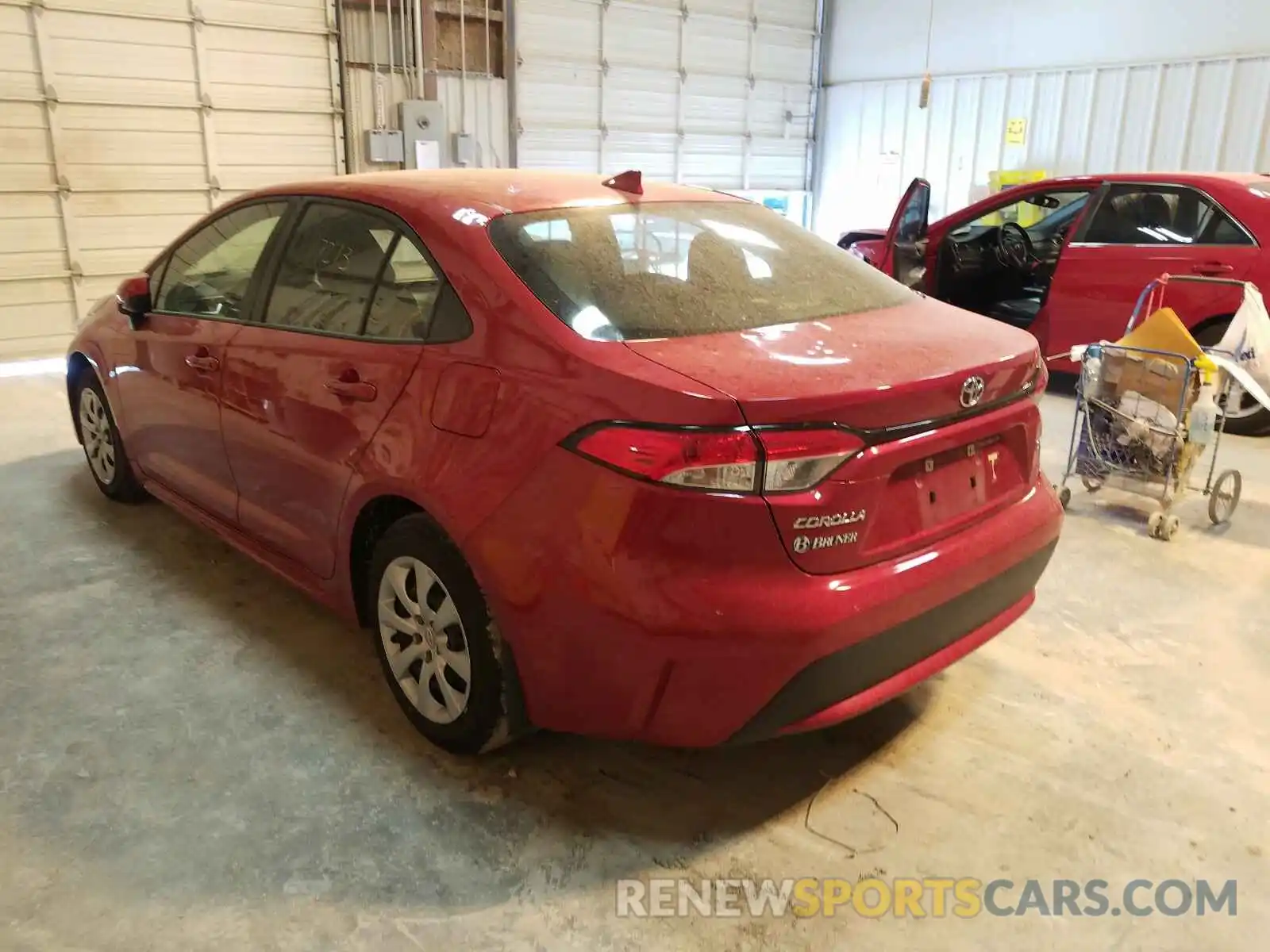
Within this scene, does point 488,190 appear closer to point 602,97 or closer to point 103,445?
point 103,445

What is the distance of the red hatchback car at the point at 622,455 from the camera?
1.86 meters

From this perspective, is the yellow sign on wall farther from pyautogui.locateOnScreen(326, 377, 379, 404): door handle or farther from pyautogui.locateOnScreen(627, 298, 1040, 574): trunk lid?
pyautogui.locateOnScreen(326, 377, 379, 404): door handle

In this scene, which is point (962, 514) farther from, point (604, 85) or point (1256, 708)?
point (604, 85)

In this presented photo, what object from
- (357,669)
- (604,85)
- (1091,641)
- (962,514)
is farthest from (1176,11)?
(357,669)

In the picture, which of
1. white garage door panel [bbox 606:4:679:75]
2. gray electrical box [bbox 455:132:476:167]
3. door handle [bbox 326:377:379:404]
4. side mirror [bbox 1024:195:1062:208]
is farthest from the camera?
white garage door panel [bbox 606:4:679:75]

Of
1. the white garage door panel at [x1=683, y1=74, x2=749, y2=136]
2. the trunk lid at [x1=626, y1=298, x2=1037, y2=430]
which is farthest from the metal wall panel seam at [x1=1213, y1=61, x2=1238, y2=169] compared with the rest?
the trunk lid at [x1=626, y1=298, x2=1037, y2=430]

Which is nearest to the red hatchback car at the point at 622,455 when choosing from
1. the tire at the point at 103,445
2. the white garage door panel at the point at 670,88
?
the tire at the point at 103,445

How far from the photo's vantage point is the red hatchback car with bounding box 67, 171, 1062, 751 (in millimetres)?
1862

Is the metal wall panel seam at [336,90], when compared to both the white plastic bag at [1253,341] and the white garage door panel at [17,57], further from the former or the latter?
the white plastic bag at [1253,341]

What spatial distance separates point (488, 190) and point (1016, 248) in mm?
5709

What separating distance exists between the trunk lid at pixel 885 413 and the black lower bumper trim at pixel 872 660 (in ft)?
0.54

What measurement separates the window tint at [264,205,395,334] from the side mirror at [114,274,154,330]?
940 mm

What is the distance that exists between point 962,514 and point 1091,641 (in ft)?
4.10

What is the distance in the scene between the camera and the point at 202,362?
3.12m
